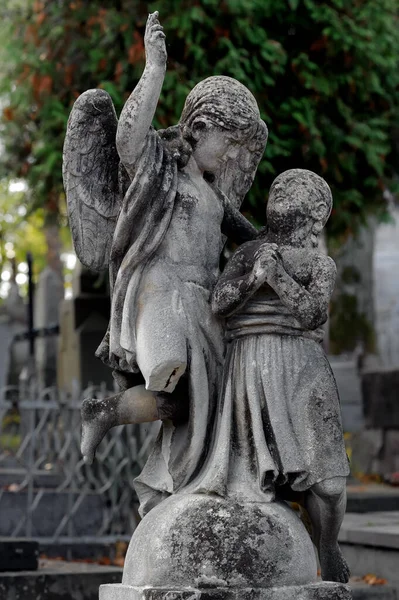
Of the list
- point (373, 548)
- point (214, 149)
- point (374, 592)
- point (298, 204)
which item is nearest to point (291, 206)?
point (298, 204)

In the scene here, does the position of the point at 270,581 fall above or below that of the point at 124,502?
below

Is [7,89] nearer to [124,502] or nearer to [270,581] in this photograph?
[124,502]

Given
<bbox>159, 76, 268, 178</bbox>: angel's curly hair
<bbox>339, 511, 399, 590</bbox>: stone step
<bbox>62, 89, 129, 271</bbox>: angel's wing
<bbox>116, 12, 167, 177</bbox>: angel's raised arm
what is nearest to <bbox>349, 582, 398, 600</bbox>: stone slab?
<bbox>339, 511, 399, 590</bbox>: stone step

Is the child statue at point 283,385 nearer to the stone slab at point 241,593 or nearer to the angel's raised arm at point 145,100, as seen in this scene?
the stone slab at point 241,593

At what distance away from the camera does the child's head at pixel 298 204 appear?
514cm

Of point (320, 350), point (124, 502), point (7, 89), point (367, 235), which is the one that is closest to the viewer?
point (320, 350)

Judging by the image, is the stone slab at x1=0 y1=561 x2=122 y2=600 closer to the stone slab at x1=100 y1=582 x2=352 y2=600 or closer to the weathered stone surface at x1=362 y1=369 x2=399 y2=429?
the stone slab at x1=100 y1=582 x2=352 y2=600

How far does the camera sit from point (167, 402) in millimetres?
4992

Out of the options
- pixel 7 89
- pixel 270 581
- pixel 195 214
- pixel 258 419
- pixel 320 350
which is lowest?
pixel 270 581

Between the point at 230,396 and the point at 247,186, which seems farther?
the point at 247,186

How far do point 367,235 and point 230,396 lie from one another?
15693mm

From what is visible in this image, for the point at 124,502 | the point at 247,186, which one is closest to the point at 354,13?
the point at 124,502

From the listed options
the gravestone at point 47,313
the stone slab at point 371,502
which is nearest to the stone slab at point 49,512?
the stone slab at point 371,502

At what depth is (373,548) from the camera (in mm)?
8352
